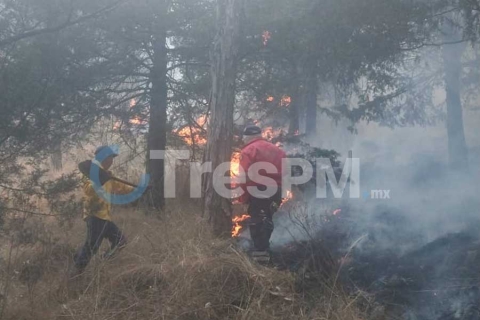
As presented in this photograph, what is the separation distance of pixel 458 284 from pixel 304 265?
185 cm

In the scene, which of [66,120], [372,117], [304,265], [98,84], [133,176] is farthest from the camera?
[133,176]

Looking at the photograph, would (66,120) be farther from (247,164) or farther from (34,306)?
(34,306)

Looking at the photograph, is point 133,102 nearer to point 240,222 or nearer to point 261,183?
point 240,222

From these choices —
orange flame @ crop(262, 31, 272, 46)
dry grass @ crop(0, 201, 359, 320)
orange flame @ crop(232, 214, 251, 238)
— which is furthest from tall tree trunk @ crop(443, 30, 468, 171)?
dry grass @ crop(0, 201, 359, 320)

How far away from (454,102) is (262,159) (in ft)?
30.8

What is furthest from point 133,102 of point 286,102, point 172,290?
point 172,290

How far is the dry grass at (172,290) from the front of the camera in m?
5.05

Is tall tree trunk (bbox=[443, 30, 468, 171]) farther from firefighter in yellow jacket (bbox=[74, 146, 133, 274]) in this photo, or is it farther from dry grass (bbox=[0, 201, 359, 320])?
firefighter in yellow jacket (bbox=[74, 146, 133, 274])

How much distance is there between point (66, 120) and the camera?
8945 mm

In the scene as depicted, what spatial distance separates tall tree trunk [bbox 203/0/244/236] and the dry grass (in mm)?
1282

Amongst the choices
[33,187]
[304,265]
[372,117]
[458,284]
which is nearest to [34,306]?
[33,187]

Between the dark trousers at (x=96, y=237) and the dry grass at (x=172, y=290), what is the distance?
11.1 inches

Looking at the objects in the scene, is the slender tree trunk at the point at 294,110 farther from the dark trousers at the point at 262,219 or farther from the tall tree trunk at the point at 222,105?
the dark trousers at the point at 262,219

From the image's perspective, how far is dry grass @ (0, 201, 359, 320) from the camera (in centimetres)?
505
